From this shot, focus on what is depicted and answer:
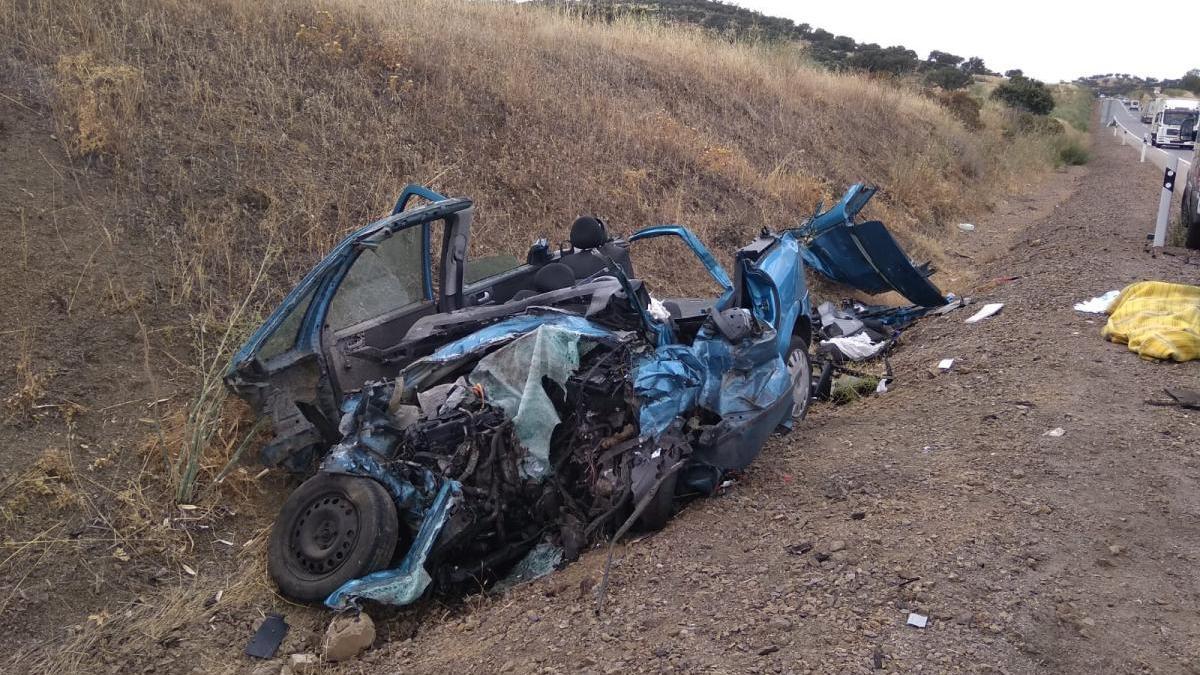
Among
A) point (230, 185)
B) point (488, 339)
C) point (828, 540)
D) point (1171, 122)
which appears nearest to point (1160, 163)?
point (1171, 122)

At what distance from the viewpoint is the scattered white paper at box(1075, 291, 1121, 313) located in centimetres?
748

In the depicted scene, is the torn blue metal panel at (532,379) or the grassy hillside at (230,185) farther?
the grassy hillside at (230,185)

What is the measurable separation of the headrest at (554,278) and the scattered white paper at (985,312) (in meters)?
4.69

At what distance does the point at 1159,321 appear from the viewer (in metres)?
6.45

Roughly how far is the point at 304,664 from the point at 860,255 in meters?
6.81

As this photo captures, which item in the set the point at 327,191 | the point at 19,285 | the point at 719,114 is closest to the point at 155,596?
the point at 19,285

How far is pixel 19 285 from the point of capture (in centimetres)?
607

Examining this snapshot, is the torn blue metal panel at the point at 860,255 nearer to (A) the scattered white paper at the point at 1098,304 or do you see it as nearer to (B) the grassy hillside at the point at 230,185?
(A) the scattered white paper at the point at 1098,304

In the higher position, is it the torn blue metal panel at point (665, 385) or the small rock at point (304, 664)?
the torn blue metal panel at point (665, 385)

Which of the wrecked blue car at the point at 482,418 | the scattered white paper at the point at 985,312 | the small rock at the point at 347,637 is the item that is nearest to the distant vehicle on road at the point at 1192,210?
the scattered white paper at the point at 985,312

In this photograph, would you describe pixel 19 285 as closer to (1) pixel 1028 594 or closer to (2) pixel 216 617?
(2) pixel 216 617

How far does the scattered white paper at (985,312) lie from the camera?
8.26m

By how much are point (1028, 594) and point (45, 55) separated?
9416 millimetres

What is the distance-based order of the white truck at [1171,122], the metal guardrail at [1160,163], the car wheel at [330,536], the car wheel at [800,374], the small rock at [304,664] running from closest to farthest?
the small rock at [304,664], the car wheel at [330,536], the car wheel at [800,374], the metal guardrail at [1160,163], the white truck at [1171,122]
